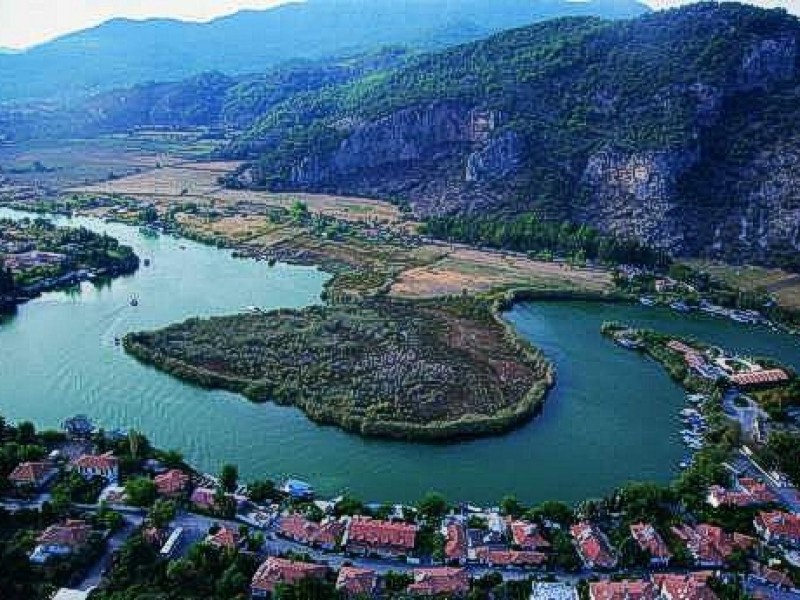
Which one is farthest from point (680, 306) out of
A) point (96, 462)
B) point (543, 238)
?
point (96, 462)

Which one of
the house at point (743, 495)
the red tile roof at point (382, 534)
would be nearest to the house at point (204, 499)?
the red tile roof at point (382, 534)

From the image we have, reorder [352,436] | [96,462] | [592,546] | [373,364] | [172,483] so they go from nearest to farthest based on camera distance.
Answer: [592,546] < [172,483] < [96,462] < [352,436] < [373,364]

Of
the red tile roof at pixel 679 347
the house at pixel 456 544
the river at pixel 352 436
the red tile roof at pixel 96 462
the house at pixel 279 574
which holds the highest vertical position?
the red tile roof at pixel 96 462

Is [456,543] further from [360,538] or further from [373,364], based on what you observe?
[373,364]

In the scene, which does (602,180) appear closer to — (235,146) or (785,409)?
(785,409)

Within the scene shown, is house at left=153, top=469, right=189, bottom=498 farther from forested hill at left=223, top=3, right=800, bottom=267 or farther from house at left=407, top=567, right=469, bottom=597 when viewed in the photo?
forested hill at left=223, top=3, right=800, bottom=267

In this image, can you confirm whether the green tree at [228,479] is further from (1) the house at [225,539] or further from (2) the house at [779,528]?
(2) the house at [779,528]
